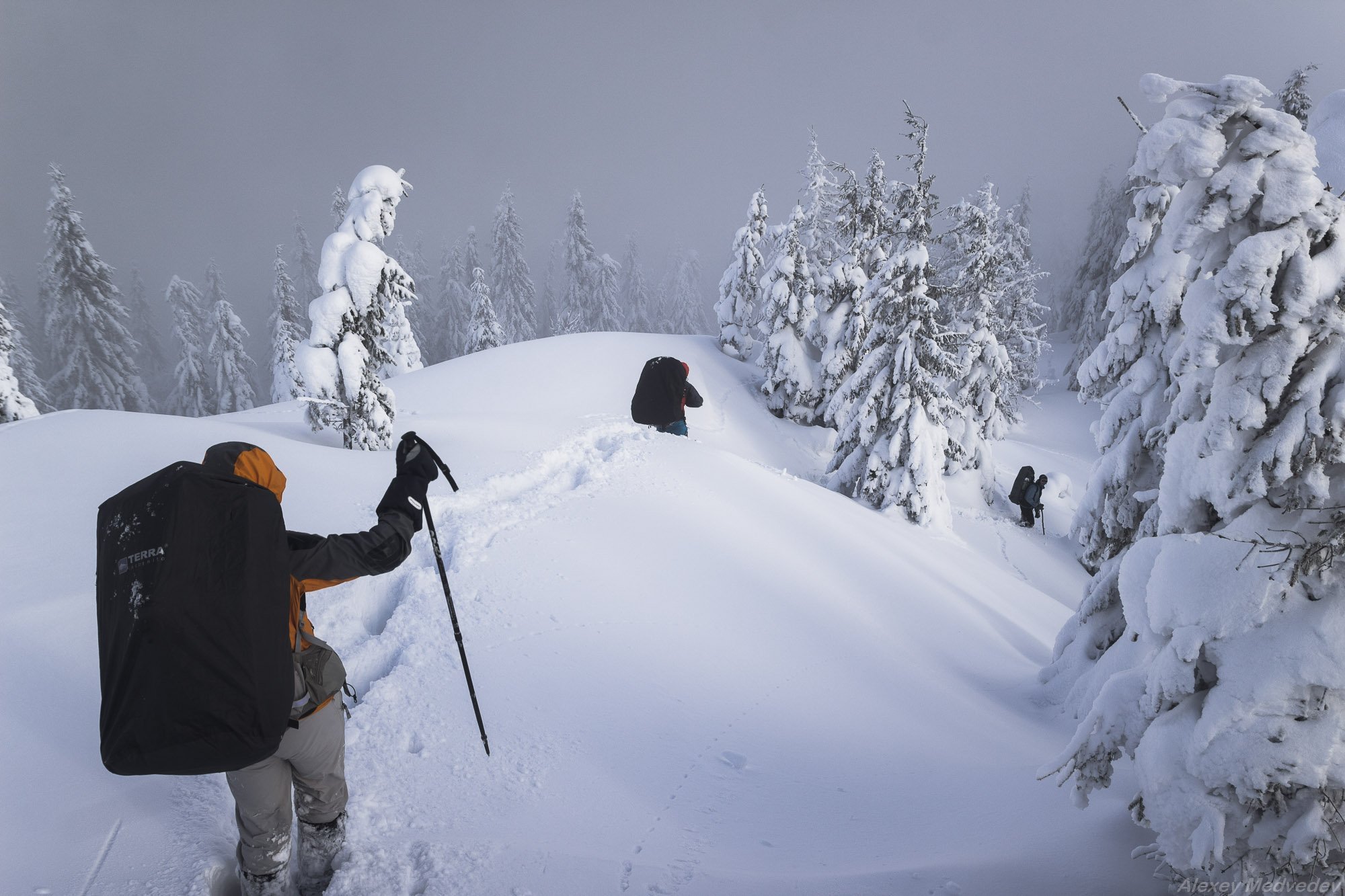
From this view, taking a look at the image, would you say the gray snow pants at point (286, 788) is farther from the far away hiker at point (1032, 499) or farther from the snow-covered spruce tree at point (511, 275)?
the snow-covered spruce tree at point (511, 275)

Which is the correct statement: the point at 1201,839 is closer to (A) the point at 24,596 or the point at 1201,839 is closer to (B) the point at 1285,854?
(B) the point at 1285,854

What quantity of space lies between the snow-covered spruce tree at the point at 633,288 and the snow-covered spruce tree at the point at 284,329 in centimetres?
2802

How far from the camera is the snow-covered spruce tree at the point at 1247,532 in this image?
2.48 metres

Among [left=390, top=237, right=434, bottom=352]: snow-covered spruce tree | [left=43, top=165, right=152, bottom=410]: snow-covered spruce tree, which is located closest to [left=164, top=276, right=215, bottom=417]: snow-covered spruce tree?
[left=43, top=165, right=152, bottom=410]: snow-covered spruce tree

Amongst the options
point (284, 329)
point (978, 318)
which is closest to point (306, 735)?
point (978, 318)

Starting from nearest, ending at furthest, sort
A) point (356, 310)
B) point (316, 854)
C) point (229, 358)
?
1. point (316, 854)
2. point (356, 310)
3. point (229, 358)

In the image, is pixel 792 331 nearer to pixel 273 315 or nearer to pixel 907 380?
pixel 907 380

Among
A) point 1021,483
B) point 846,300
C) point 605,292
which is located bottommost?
point 1021,483

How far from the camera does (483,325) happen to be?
36500mm

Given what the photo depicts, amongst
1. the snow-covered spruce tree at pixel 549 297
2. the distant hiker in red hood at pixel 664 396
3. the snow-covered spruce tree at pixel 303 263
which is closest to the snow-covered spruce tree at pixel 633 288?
the snow-covered spruce tree at pixel 549 297

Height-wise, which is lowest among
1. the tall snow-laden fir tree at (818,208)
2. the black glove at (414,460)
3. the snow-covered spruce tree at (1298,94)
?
the black glove at (414,460)

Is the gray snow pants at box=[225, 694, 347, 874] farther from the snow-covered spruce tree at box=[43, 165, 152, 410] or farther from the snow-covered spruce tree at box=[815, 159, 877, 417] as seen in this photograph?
the snow-covered spruce tree at box=[43, 165, 152, 410]

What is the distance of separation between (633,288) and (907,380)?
45.7 m

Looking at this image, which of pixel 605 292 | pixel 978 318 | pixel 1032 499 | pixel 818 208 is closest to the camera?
pixel 1032 499
